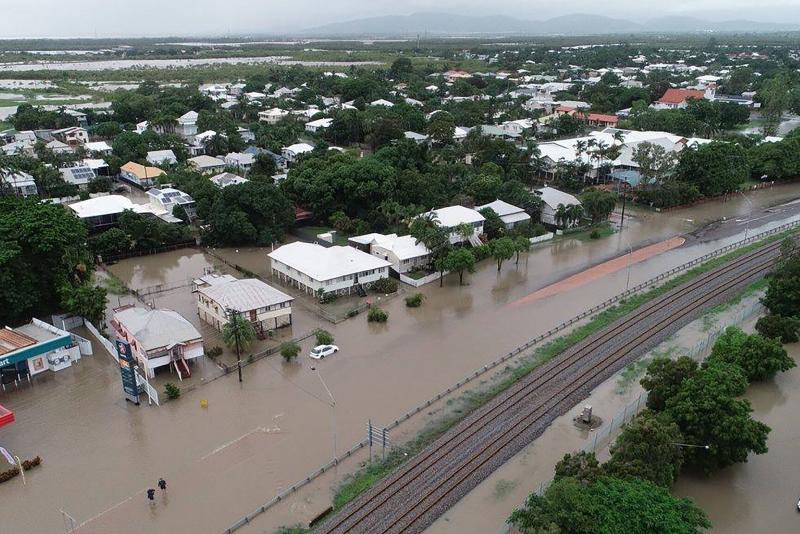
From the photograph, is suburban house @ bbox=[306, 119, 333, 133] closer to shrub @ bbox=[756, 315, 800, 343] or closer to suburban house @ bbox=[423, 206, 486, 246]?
suburban house @ bbox=[423, 206, 486, 246]

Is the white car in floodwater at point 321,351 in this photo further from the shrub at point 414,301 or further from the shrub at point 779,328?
the shrub at point 779,328

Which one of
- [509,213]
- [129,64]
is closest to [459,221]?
[509,213]

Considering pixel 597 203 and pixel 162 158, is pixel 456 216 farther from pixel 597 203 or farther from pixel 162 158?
pixel 162 158

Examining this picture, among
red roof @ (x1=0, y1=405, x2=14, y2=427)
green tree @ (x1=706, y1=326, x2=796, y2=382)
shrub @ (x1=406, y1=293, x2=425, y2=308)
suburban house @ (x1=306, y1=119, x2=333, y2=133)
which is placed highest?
suburban house @ (x1=306, y1=119, x2=333, y2=133)

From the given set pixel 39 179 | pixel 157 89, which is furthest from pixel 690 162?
pixel 157 89

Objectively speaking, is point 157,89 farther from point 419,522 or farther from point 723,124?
point 419,522

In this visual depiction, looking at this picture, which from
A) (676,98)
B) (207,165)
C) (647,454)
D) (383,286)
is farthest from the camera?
(676,98)

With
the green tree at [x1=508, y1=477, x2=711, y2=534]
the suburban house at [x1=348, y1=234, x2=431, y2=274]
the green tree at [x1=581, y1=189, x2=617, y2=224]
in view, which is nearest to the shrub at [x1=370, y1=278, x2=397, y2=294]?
the suburban house at [x1=348, y1=234, x2=431, y2=274]
